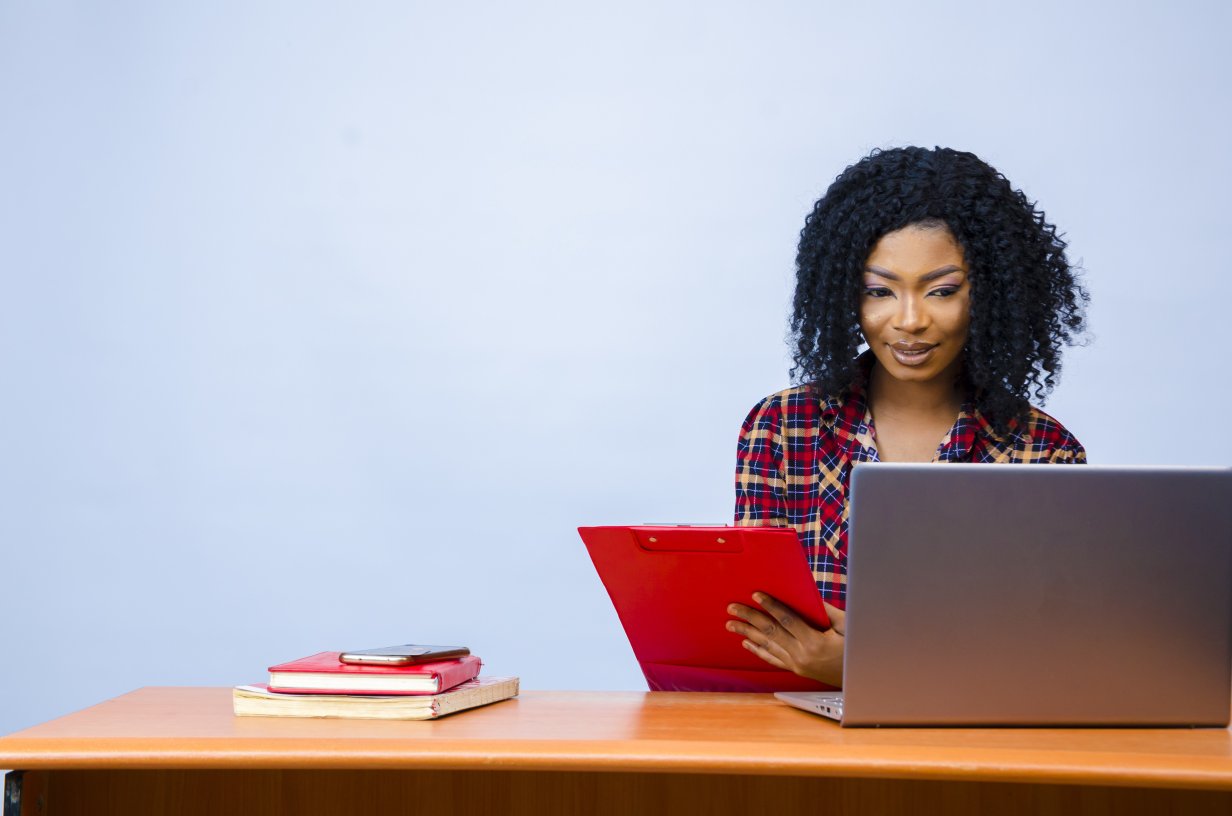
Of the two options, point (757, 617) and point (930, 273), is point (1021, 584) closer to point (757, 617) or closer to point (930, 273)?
point (757, 617)

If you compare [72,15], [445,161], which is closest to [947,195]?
[445,161]

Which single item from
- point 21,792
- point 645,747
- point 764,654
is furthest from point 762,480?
point 21,792

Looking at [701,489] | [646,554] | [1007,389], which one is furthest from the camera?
[701,489]

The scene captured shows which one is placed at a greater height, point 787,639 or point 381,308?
point 381,308

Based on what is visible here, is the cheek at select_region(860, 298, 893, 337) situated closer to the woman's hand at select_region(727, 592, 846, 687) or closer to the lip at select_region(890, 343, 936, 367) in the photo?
the lip at select_region(890, 343, 936, 367)

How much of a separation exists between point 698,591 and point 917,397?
2.60 feet

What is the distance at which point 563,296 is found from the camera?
10.5 ft

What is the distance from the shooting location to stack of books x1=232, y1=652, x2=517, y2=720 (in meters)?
1.15

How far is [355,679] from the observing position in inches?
46.2

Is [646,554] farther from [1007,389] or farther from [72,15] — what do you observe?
[72,15]

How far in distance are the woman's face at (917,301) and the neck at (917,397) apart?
96 mm

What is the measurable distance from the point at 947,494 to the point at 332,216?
8.04 feet

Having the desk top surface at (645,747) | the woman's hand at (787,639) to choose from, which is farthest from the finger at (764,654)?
the desk top surface at (645,747)

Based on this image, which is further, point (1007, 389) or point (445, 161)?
point (445, 161)
